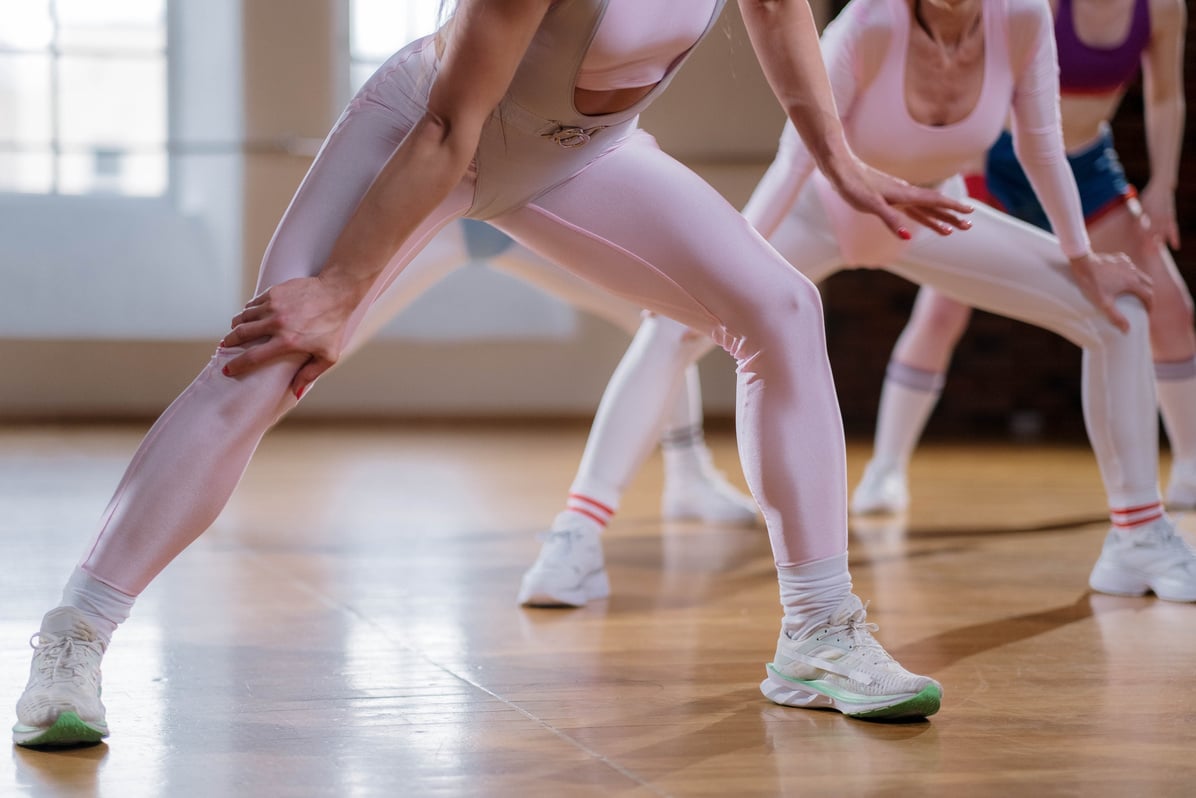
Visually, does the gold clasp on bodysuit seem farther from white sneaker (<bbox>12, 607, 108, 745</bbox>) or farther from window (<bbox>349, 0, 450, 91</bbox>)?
window (<bbox>349, 0, 450, 91</bbox>)

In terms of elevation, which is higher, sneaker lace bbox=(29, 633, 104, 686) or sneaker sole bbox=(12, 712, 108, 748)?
sneaker lace bbox=(29, 633, 104, 686)

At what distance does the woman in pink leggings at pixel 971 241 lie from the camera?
6.58ft

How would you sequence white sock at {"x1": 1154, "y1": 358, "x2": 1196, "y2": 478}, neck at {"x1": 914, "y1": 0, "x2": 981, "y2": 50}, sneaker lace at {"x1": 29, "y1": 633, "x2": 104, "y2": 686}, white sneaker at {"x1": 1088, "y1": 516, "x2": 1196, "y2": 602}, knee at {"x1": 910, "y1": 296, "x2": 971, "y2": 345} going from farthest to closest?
knee at {"x1": 910, "y1": 296, "x2": 971, "y2": 345} → white sock at {"x1": 1154, "y1": 358, "x2": 1196, "y2": 478} → white sneaker at {"x1": 1088, "y1": 516, "x2": 1196, "y2": 602} → neck at {"x1": 914, "y1": 0, "x2": 981, "y2": 50} → sneaker lace at {"x1": 29, "y1": 633, "x2": 104, "y2": 686}

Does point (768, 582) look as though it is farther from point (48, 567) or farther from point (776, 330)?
point (48, 567)

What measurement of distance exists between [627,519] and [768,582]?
76cm

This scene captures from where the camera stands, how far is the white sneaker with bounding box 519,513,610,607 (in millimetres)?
2049

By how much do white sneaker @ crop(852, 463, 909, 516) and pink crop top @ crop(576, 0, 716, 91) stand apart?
1824mm

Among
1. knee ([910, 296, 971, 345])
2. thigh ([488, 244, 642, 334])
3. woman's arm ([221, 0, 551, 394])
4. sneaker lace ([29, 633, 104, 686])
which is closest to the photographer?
woman's arm ([221, 0, 551, 394])

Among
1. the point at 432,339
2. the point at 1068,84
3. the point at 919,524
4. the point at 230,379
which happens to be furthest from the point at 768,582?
the point at 432,339

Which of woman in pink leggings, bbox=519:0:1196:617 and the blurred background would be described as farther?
the blurred background

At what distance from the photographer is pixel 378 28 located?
5613 millimetres

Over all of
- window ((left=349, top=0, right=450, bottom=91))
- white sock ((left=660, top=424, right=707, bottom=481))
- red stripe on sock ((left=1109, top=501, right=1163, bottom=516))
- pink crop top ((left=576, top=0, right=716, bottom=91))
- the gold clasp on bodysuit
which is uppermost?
window ((left=349, top=0, right=450, bottom=91))

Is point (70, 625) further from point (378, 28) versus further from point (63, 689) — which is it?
point (378, 28)

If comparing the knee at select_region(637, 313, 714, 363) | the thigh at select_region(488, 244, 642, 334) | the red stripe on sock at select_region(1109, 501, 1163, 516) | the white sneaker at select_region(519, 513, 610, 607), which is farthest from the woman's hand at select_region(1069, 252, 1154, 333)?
the white sneaker at select_region(519, 513, 610, 607)
